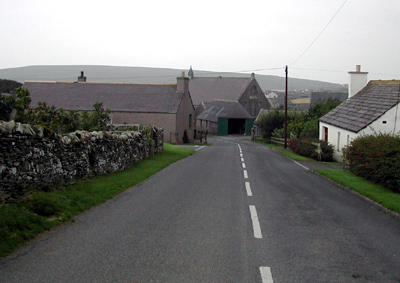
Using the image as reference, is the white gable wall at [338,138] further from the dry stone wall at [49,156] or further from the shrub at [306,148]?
the dry stone wall at [49,156]

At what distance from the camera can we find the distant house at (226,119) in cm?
7831

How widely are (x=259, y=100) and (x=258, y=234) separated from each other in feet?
308

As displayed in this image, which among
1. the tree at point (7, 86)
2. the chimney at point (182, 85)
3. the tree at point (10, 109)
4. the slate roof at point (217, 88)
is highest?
the slate roof at point (217, 88)

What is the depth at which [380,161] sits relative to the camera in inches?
559

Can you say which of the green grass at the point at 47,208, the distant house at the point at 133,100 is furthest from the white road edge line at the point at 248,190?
the distant house at the point at 133,100

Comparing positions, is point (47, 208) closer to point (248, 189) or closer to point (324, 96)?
point (248, 189)

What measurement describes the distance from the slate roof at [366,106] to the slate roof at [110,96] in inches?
843

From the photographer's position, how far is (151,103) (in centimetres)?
4806

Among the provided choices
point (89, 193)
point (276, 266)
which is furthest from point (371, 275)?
point (89, 193)

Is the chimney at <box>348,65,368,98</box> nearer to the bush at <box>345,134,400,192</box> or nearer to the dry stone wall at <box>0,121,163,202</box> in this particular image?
the bush at <box>345,134,400,192</box>

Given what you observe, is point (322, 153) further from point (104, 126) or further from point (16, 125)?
point (16, 125)

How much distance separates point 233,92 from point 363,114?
74.4 metres

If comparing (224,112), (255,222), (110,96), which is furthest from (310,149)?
(224,112)

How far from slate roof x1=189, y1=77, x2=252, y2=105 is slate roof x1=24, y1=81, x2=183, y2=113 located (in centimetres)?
4793
